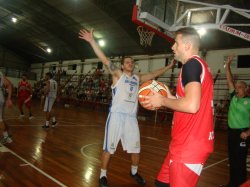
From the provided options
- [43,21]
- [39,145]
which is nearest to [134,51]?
[43,21]

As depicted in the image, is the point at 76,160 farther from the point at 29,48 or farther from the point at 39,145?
the point at 29,48

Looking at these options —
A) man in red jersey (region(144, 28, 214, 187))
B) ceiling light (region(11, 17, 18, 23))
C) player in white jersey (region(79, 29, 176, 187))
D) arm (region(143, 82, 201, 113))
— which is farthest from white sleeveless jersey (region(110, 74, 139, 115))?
ceiling light (region(11, 17, 18, 23))

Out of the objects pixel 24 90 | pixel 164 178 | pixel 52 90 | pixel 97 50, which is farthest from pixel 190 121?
pixel 24 90

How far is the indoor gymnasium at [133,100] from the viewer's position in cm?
238

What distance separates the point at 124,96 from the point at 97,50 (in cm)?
92

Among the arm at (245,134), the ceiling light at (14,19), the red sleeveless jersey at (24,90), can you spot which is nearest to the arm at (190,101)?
the arm at (245,134)

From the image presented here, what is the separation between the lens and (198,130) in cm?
232

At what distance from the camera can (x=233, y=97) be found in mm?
4945

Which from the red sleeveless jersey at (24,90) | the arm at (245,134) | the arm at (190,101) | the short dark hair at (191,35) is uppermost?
the short dark hair at (191,35)

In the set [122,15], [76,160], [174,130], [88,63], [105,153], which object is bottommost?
[76,160]

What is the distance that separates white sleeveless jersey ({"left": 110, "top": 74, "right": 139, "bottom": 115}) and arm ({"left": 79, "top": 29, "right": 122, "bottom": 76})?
18 cm

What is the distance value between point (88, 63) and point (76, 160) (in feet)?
67.4

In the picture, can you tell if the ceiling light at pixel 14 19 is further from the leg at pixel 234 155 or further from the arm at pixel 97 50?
the leg at pixel 234 155

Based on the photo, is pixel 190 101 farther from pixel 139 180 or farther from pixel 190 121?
pixel 139 180
